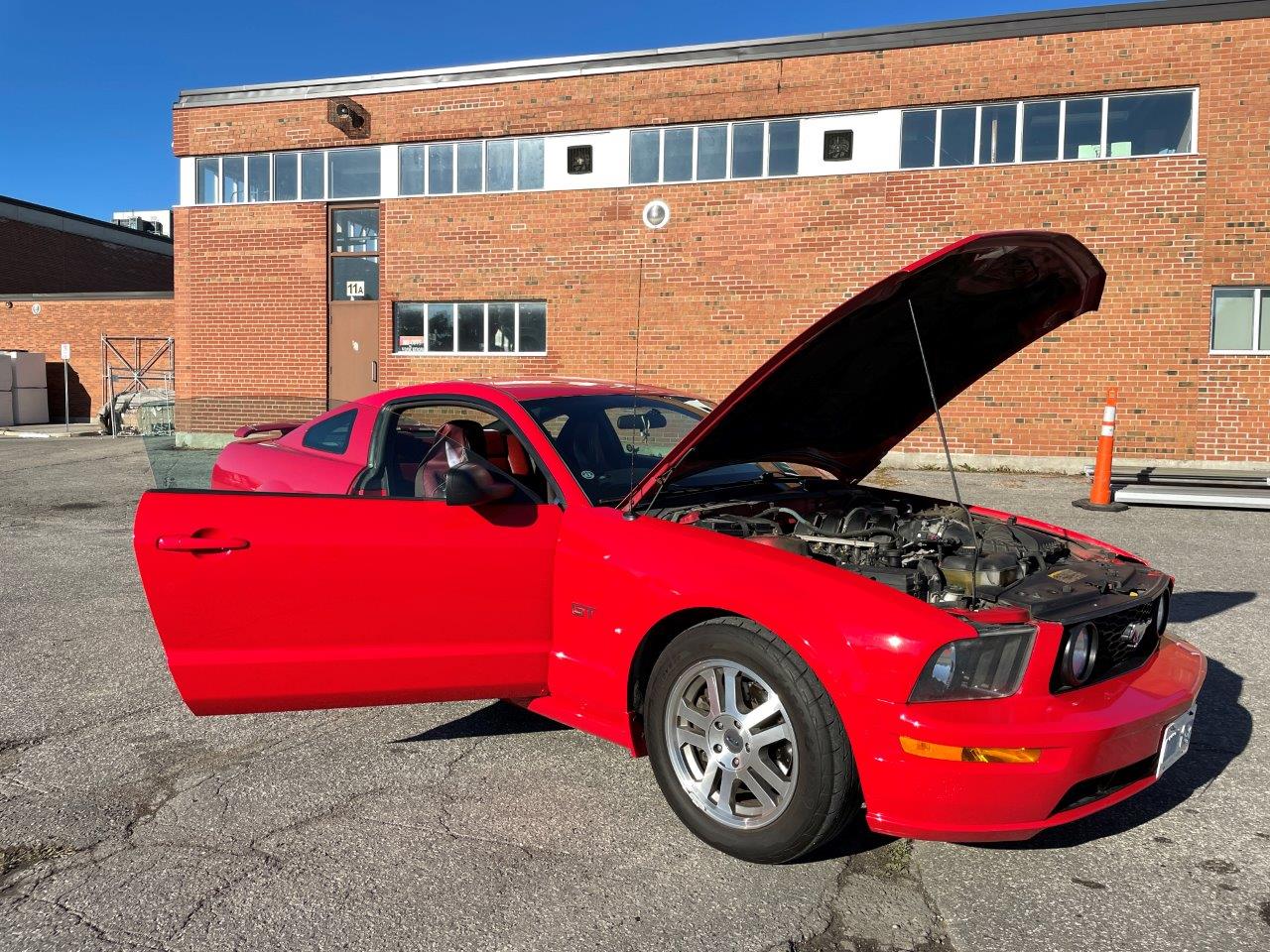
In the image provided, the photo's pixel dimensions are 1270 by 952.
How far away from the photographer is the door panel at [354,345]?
→ 58.5ft

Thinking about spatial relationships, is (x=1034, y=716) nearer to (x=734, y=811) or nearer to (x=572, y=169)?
(x=734, y=811)

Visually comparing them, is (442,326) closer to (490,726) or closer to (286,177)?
(286,177)

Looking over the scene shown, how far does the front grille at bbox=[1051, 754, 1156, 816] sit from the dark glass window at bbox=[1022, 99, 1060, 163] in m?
13.3

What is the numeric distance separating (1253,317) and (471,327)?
12.2 m

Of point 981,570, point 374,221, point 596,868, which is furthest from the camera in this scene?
point 374,221

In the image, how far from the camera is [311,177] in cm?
1788

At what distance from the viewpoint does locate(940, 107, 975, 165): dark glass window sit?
1439 cm

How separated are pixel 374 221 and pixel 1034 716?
17146 mm

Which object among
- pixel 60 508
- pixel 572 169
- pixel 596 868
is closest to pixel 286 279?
pixel 572 169

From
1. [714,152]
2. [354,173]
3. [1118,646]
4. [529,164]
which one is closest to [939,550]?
[1118,646]

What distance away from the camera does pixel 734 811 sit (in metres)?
2.99

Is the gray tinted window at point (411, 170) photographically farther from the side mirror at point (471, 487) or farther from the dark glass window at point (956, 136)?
the side mirror at point (471, 487)

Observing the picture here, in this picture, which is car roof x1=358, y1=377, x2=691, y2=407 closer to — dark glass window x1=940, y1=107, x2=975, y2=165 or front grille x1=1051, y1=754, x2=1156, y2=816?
front grille x1=1051, y1=754, x2=1156, y2=816

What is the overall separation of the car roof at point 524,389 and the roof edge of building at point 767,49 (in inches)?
480
